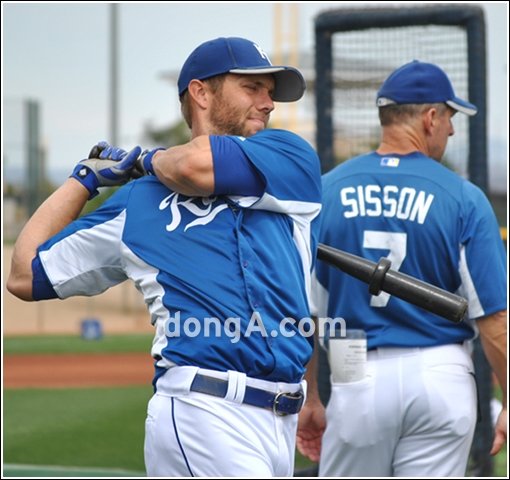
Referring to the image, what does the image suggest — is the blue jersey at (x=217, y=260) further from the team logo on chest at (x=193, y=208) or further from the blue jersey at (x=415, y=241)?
the blue jersey at (x=415, y=241)

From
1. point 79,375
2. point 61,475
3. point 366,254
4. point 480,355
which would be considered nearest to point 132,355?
point 79,375

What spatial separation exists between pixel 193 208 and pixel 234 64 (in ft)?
1.54

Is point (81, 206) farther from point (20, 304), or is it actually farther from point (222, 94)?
point (20, 304)

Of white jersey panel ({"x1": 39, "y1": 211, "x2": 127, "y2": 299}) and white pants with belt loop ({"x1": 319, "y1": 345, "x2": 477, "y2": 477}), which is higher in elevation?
white jersey panel ({"x1": 39, "y1": 211, "x2": 127, "y2": 299})

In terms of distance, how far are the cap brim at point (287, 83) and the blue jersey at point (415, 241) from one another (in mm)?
1058

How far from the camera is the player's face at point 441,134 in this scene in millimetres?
4578

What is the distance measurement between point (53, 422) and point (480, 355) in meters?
4.60

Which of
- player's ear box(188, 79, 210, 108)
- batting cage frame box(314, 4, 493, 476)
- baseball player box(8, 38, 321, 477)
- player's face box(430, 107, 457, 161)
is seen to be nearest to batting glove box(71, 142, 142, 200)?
baseball player box(8, 38, 321, 477)

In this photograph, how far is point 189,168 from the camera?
3.08 metres

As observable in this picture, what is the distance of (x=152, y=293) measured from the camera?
10.5 feet

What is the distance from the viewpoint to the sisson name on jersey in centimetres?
431

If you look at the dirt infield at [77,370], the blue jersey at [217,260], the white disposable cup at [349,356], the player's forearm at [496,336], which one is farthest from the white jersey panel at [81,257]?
the dirt infield at [77,370]

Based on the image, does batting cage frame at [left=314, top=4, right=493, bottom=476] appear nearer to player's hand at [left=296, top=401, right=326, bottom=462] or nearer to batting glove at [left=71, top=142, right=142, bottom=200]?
player's hand at [left=296, top=401, right=326, bottom=462]

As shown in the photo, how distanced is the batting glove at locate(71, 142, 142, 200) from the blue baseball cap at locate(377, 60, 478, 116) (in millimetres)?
1624
